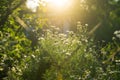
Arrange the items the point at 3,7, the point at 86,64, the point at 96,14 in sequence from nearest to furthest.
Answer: the point at 96,14 → the point at 3,7 → the point at 86,64

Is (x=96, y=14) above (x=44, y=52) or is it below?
below

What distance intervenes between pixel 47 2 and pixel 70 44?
1.40m

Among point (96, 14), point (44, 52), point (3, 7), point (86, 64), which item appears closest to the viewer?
point (96, 14)

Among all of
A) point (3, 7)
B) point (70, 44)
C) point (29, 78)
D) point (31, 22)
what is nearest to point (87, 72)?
point (70, 44)

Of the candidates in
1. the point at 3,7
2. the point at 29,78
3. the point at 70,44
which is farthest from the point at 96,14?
the point at 70,44

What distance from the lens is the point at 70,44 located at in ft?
30.0

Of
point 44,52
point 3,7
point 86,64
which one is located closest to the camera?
point 3,7

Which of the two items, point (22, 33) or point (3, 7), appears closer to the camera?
point (3, 7)

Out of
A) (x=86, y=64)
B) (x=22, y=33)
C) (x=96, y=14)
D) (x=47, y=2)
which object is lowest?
(x=96, y=14)

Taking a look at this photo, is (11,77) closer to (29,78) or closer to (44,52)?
(29,78)

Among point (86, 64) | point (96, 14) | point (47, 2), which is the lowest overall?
point (96, 14)

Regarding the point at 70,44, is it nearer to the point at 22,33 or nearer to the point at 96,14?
the point at 22,33

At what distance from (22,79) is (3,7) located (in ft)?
8.55

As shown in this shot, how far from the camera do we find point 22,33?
9.30 meters
